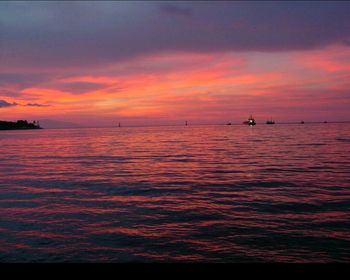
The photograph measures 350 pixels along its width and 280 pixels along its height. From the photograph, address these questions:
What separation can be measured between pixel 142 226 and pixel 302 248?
5.31 m

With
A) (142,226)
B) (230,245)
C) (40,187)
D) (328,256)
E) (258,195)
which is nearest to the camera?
(328,256)

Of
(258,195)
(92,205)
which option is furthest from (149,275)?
(258,195)

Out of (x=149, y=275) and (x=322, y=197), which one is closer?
(x=149, y=275)

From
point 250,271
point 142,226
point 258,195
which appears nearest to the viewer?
point 250,271

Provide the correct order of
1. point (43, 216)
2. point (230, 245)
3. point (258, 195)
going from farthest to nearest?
point (258, 195) < point (43, 216) < point (230, 245)

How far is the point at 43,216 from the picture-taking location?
13.5 m

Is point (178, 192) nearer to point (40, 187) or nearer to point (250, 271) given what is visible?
point (40, 187)

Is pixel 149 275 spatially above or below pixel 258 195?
above

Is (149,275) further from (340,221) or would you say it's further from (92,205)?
(92,205)

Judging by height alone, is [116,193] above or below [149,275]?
below

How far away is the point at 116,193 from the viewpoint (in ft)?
60.8

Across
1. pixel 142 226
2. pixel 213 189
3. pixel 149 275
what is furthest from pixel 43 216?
pixel 149 275

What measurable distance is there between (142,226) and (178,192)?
6.84 meters

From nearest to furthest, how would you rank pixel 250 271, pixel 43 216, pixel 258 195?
1. pixel 250 271
2. pixel 43 216
3. pixel 258 195
